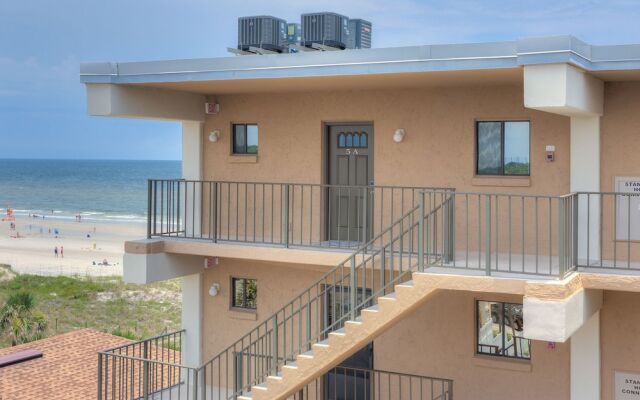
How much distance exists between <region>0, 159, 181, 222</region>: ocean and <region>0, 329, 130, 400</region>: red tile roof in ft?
246

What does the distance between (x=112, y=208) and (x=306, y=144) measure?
97650mm

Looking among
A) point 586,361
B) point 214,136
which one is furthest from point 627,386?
point 214,136

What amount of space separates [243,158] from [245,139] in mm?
445

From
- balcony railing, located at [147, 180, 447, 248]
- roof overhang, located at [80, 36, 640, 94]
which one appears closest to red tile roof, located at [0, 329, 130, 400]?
balcony railing, located at [147, 180, 447, 248]

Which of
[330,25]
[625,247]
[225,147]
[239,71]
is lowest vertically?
[625,247]

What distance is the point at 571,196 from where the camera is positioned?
12461mm

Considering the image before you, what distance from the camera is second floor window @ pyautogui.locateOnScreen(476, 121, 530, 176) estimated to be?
14781 millimetres

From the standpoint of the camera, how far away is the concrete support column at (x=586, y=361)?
45.5ft

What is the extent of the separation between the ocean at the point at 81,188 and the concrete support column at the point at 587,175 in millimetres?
89128

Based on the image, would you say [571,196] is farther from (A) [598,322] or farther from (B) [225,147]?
(B) [225,147]

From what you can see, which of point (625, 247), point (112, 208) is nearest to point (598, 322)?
point (625, 247)

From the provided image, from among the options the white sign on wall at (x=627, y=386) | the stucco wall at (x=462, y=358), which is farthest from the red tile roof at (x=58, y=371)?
the white sign on wall at (x=627, y=386)

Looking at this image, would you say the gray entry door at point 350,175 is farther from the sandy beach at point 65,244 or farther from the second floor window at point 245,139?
the sandy beach at point 65,244

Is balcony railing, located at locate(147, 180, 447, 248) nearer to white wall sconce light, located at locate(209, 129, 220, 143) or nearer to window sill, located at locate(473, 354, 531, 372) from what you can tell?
white wall sconce light, located at locate(209, 129, 220, 143)
